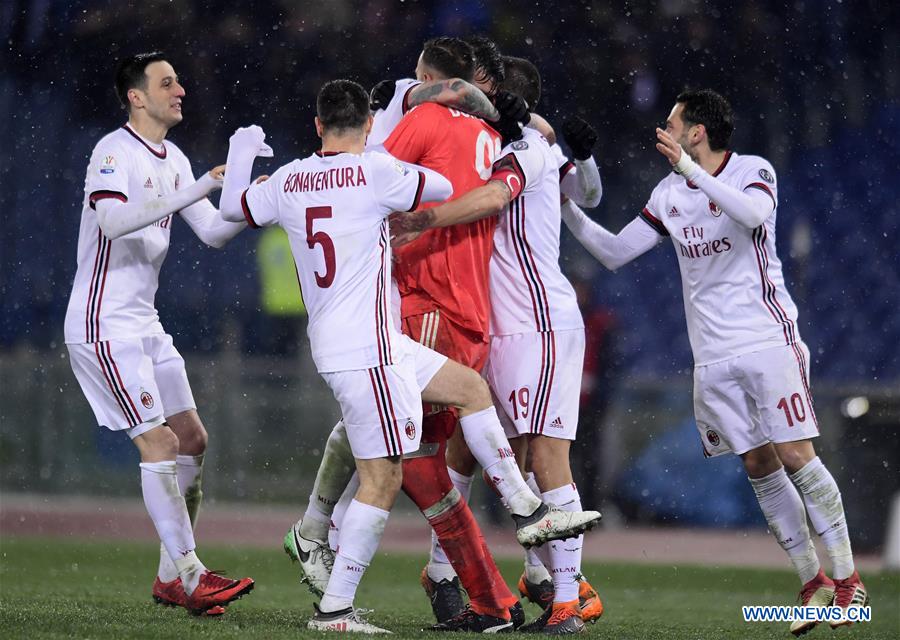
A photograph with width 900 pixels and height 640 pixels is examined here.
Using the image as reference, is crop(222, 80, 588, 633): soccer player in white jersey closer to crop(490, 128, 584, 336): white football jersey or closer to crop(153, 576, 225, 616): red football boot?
crop(490, 128, 584, 336): white football jersey

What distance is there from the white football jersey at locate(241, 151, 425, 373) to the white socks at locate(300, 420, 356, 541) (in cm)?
60

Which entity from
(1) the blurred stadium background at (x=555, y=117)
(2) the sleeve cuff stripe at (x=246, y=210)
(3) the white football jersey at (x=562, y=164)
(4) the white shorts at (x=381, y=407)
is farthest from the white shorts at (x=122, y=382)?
(1) the blurred stadium background at (x=555, y=117)

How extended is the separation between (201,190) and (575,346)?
1.51 meters

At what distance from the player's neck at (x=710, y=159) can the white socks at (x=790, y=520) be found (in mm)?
1272

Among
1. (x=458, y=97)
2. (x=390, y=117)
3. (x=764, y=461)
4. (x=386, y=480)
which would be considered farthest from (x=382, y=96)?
(x=764, y=461)

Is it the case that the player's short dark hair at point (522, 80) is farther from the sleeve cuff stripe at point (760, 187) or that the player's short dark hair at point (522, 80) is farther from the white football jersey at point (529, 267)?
the sleeve cuff stripe at point (760, 187)

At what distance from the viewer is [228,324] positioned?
39.6 ft

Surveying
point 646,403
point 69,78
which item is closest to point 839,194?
point 646,403

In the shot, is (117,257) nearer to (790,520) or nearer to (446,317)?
(446,317)

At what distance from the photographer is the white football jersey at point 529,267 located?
5008 mm

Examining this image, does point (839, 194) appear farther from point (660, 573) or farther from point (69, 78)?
point (69, 78)

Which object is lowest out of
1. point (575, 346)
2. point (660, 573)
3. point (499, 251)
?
point (660, 573)

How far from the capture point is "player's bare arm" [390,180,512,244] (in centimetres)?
461

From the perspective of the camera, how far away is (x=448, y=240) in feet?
15.8
